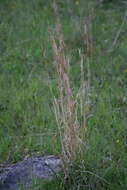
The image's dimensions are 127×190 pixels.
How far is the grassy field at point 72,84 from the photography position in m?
3.87

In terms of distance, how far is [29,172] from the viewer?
389 cm

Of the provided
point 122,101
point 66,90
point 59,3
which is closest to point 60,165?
point 66,90

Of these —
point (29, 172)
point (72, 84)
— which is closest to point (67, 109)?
point (29, 172)

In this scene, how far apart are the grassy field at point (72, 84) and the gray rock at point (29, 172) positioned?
4.4 inches

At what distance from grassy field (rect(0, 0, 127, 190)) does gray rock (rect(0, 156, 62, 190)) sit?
0.11 metres

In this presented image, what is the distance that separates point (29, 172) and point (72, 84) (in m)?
1.48

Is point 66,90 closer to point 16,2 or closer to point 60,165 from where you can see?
point 60,165

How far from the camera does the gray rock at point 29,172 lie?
151 inches

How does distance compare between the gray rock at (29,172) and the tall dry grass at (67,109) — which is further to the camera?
the gray rock at (29,172)

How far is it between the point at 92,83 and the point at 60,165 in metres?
1.65

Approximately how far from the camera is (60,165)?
3.82 metres

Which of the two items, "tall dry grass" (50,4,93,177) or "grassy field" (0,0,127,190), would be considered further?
"grassy field" (0,0,127,190)

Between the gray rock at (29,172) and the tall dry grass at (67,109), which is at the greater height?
the tall dry grass at (67,109)

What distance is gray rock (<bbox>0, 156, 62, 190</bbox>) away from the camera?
3833 millimetres
